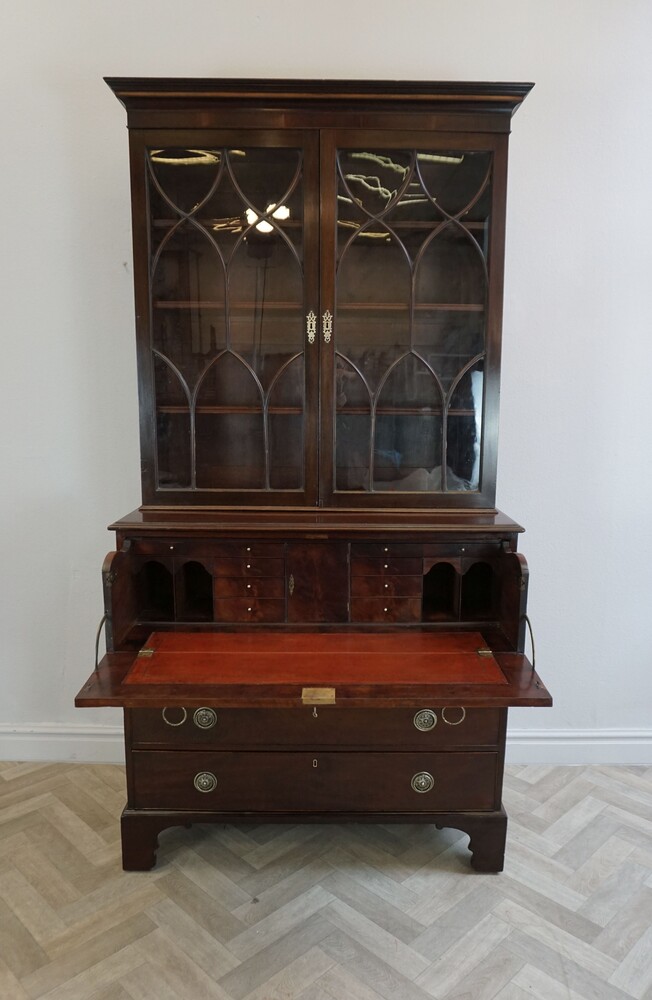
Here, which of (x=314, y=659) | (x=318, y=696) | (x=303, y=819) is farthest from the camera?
(x=303, y=819)

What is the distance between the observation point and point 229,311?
159cm

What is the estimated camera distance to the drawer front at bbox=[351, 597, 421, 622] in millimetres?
1646

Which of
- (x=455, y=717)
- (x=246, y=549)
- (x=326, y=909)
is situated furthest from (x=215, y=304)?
(x=326, y=909)

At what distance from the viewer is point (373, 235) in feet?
5.13

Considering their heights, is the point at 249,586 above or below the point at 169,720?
above

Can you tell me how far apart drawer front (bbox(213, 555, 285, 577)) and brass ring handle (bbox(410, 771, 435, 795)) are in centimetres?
64

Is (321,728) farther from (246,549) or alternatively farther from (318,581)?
(246,549)

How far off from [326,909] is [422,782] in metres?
0.40

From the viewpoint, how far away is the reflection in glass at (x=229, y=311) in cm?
153

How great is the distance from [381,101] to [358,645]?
4.48 feet

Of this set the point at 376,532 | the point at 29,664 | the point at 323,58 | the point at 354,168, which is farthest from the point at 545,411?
the point at 29,664

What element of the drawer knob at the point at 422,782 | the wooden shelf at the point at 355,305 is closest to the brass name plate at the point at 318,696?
the drawer knob at the point at 422,782

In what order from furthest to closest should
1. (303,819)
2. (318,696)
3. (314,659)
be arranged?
Result: (303,819)
(314,659)
(318,696)

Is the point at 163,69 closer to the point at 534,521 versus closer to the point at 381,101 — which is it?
the point at 381,101
